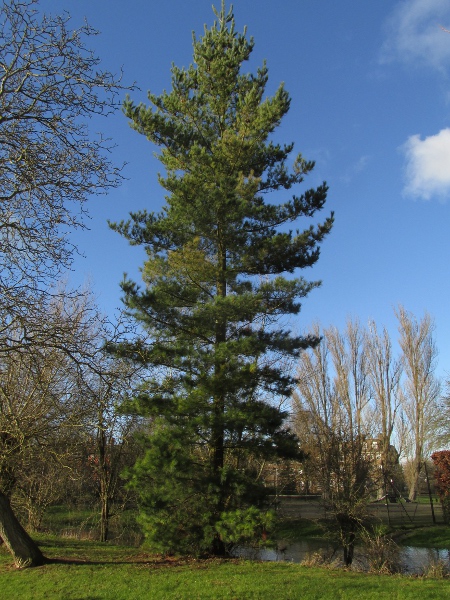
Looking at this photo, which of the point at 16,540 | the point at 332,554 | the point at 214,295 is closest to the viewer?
the point at 16,540

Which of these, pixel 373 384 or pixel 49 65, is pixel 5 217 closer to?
pixel 49 65

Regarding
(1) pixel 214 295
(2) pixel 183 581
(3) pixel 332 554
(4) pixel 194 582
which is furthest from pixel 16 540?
(3) pixel 332 554

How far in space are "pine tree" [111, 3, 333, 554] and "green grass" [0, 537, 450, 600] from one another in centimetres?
101

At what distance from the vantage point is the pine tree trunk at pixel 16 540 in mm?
8555

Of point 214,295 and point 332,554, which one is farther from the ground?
point 214,295

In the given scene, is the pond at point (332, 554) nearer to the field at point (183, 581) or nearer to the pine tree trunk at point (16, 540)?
the field at point (183, 581)

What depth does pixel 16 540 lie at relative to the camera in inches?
343

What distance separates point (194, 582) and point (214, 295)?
21.5 ft

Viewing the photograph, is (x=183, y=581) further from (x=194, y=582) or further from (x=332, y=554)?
(x=332, y=554)

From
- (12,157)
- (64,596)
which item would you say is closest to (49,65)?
(12,157)

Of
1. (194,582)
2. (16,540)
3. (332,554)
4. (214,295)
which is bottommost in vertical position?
(332,554)

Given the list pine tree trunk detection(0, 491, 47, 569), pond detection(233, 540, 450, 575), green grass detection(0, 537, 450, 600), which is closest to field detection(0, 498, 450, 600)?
green grass detection(0, 537, 450, 600)

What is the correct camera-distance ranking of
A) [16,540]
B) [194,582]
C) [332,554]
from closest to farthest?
[194,582] → [16,540] → [332,554]

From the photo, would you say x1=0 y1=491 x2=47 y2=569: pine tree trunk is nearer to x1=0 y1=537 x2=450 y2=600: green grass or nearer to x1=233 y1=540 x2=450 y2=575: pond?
x1=0 y1=537 x2=450 y2=600: green grass
